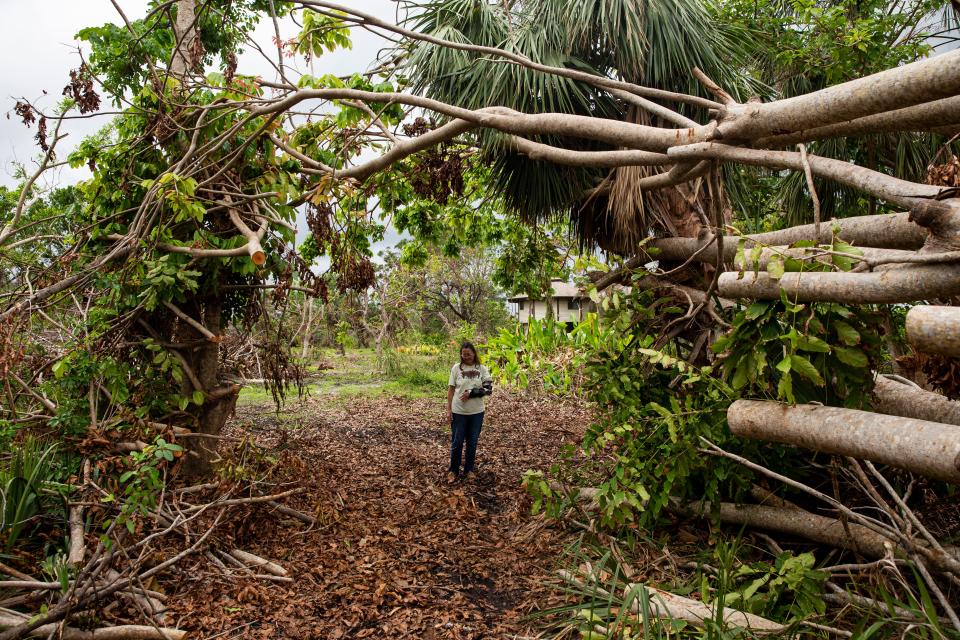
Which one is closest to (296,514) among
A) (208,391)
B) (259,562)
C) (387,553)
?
(259,562)

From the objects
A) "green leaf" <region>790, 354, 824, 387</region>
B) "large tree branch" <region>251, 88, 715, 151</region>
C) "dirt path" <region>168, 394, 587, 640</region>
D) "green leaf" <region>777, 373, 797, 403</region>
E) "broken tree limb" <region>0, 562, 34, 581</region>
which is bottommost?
"dirt path" <region>168, 394, 587, 640</region>

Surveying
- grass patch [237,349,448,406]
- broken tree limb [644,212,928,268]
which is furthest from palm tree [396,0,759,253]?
grass patch [237,349,448,406]

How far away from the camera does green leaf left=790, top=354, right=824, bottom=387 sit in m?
2.46

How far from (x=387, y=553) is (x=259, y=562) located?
94 centimetres

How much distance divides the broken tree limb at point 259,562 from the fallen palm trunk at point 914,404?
12.8ft

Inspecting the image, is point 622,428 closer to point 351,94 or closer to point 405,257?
point 351,94

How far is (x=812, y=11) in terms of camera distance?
6.19 metres

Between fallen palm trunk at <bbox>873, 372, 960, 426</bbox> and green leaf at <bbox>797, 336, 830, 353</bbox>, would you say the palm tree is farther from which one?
green leaf at <bbox>797, 336, 830, 353</bbox>

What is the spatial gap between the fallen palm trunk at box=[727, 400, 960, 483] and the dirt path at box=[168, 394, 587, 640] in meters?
1.84

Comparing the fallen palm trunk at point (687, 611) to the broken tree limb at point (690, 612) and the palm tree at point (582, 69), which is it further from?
the palm tree at point (582, 69)

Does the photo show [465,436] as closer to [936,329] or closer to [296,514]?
[296,514]

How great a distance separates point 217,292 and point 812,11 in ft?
21.9

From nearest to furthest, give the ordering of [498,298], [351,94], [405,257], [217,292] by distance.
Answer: [351,94]
[217,292]
[405,257]
[498,298]

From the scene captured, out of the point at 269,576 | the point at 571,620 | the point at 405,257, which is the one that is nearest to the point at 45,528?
the point at 269,576
